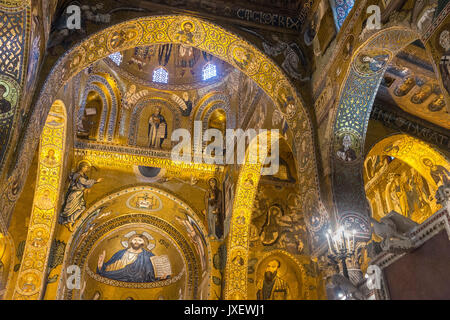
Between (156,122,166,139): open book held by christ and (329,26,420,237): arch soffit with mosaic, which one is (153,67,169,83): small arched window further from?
(329,26,420,237): arch soffit with mosaic

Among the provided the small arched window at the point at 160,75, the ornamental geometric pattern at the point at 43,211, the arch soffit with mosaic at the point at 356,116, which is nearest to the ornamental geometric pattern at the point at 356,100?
the arch soffit with mosaic at the point at 356,116

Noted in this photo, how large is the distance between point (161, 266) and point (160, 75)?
6.72 meters

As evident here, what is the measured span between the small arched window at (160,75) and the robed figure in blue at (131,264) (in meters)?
5.51

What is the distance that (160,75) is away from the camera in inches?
536

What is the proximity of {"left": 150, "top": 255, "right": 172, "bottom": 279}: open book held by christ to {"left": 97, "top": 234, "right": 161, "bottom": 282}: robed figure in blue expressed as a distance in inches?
4.4

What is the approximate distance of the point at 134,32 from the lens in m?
7.86

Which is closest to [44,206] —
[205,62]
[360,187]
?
[205,62]

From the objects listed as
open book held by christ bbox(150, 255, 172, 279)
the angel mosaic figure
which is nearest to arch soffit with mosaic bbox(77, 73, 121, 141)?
the angel mosaic figure

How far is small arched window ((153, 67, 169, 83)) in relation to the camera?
1353 cm

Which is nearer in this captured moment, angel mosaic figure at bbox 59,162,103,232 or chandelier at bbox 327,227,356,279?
chandelier at bbox 327,227,356,279

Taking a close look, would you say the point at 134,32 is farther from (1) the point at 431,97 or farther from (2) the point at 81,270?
(2) the point at 81,270

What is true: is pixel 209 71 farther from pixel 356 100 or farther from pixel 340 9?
pixel 356 100

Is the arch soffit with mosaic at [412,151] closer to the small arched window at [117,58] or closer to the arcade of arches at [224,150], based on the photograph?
the arcade of arches at [224,150]
